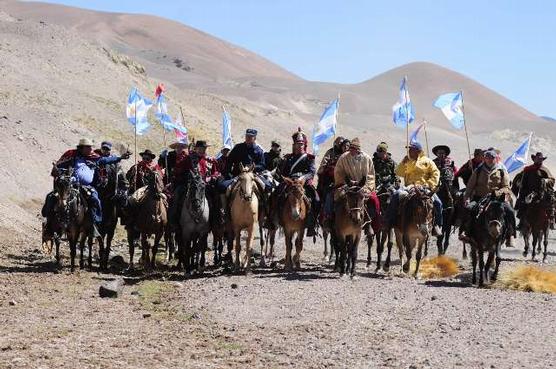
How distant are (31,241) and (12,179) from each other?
34.5 feet

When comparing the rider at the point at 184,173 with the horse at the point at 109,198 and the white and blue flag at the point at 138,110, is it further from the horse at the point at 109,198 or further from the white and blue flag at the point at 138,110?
the white and blue flag at the point at 138,110

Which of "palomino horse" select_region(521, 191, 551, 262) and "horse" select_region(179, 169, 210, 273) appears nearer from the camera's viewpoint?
"horse" select_region(179, 169, 210, 273)

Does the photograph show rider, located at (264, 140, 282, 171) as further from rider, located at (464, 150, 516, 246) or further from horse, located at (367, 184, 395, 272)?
rider, located at (464, 150, 516, 246)

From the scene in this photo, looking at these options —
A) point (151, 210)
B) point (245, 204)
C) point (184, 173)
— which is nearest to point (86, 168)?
point (151, 210)

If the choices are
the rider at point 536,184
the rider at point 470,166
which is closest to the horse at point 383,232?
the rider at point 470,166

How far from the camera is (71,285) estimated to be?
15.7 meters

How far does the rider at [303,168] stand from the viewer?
18.3 metres

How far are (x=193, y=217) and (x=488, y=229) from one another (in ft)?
17.8

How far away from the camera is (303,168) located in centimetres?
1833

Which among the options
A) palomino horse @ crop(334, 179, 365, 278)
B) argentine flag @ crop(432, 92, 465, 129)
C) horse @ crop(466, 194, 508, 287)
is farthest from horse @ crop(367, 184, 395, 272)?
argentine flag @ crop(432, 92, 465, 129)

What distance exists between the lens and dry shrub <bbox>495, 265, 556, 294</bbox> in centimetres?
1539

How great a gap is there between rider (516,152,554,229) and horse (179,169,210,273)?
8854 mm

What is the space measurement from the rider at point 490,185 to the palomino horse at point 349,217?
6.60ft

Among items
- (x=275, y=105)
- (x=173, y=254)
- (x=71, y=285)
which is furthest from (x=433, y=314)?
(x=275, y=105)
